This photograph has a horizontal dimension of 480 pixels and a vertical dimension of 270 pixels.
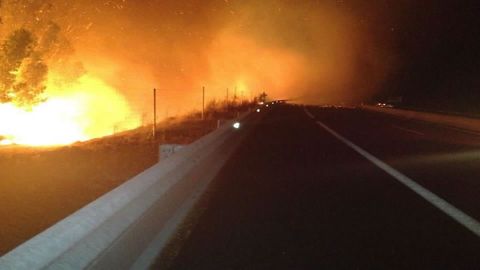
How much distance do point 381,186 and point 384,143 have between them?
10534 mm

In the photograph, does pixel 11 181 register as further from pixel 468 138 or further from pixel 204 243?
pixel 468 138

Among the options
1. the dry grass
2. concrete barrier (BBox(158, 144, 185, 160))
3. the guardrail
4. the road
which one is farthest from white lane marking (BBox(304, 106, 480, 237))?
the dry grass

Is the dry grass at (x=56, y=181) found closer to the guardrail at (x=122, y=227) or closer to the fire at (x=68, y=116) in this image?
the guardrail at (x=122, y=227)

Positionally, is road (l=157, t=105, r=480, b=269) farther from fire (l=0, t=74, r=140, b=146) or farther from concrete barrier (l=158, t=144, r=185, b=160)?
fire (l=0, t=74, r=140, b=146)

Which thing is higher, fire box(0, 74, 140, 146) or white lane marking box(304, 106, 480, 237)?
white lane marking box(304, 106, 480, 237)

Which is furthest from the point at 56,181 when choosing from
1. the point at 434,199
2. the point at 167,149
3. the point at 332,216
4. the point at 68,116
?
the point at 68,116

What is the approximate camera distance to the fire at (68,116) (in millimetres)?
32969

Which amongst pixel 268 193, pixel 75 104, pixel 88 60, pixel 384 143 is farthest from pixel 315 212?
pixel 88 60

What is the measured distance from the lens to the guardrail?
4.95 metres

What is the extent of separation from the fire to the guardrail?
18.5m

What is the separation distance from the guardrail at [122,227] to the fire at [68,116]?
60.7ft

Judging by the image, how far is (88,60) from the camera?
61.0m

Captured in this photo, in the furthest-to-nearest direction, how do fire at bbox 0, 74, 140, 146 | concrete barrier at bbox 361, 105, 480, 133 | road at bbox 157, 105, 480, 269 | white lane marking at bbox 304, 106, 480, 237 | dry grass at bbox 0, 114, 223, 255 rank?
fire at bbox 0, 74, 140, 146 → concrete barrier at bbox 361, 105, 480, 133 → white lane marking at bbox 304, 106, 480, 237 → dry grass at bbox 0, 114, 223, 255 → road at bbox 157, 105, 480, 269

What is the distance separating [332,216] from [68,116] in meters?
36.5
